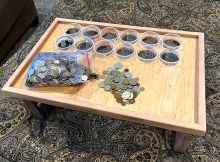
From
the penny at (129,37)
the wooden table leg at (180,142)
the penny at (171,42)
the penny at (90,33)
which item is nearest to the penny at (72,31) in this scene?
the penny at (90,33)

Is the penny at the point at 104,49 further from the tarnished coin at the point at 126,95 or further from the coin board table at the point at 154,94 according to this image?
the tarnished coin at the point at 126,95

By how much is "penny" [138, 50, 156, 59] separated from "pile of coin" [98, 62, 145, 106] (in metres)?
0.12

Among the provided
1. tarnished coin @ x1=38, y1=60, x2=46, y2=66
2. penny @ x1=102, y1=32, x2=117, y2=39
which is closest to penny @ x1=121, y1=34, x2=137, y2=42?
penny @ x1=102, y1=32, x2=117, y2=39

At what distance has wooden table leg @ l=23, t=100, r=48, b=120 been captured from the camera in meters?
1.15

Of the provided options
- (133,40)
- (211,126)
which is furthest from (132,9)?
(211,126)

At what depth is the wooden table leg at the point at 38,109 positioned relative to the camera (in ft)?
3.76

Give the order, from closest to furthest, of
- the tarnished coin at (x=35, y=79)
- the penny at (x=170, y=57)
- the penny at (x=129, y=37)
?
1. the tarnished coin at (x=35, y=79)
2. the penny at (x=170, y=57)
3. the penny at (x=129, y=37)

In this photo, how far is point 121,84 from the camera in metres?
1.01

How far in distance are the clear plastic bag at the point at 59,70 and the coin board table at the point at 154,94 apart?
3 centimetres

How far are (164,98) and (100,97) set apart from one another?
0.86 feet

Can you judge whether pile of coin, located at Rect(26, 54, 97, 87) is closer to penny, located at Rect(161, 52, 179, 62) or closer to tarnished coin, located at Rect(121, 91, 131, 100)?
tarnished coin, located at Rect(121, 91, 131, 100)

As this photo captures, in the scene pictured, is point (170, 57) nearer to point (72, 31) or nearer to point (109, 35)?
point (109, 35)

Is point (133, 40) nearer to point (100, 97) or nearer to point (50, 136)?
point (100, 97)

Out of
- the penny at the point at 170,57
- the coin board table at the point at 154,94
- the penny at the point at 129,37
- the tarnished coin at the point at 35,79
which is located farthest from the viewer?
the penny at the point at 129,37
